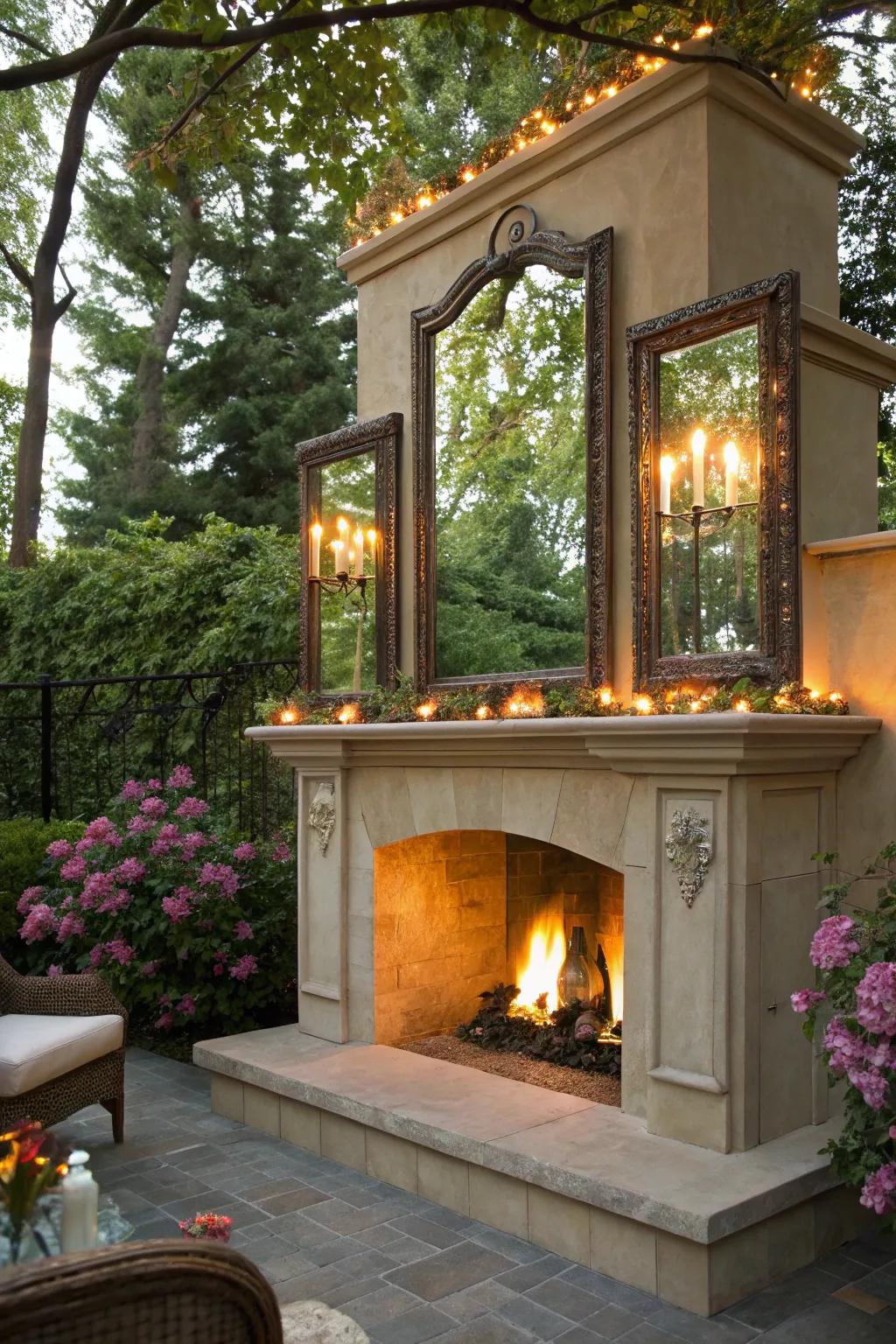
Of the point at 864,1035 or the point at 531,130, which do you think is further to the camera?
Answer: the point at 531,130

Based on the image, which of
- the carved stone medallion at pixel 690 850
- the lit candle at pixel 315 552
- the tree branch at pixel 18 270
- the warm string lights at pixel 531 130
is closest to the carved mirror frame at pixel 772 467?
the carved stone medallion at pixel 690 850

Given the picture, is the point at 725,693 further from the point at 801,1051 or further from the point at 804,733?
the point at 801,1051

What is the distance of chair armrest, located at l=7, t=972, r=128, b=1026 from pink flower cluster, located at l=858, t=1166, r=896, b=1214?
300 cm

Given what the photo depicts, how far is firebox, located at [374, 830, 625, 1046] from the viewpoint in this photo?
16.6ft

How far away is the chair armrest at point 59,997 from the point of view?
4.62m

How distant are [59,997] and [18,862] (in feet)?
8.01

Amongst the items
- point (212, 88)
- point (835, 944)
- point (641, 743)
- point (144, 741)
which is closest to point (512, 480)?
point (641, 743)

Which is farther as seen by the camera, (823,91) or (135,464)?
(135,464)

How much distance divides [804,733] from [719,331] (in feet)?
4.61

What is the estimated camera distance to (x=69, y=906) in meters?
6.15

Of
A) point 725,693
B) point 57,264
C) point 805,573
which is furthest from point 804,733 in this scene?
point 57,264

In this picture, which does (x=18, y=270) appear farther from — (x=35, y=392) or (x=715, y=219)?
(x=715, y=219)

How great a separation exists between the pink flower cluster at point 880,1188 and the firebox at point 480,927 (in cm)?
194

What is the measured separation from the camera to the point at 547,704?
4.24 metres
